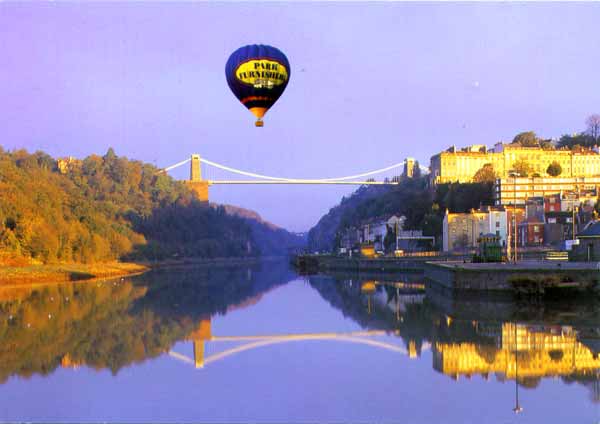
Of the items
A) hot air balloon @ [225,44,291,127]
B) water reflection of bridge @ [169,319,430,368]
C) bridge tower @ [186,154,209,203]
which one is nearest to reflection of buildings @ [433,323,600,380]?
water reflection of bridge @ [169,319,430,368]

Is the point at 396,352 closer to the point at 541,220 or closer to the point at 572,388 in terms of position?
the point at 572,388

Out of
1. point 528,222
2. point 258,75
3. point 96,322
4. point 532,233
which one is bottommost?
point 96,322

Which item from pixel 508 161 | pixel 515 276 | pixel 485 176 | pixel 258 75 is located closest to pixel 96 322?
pixel 258 75

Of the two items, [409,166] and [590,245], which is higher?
[409,166]

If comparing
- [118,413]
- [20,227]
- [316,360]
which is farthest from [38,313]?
[20,227]

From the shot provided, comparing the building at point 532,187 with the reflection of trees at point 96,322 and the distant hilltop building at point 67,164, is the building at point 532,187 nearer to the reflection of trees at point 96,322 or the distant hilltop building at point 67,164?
the reflection of trees at point 96,322

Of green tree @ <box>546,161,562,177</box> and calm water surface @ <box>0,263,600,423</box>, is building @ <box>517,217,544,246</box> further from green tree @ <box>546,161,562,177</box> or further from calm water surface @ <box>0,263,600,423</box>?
green tree @ <box>546,161,562,177</box>

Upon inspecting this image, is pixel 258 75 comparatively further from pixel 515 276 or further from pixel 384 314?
pixel 515 276
